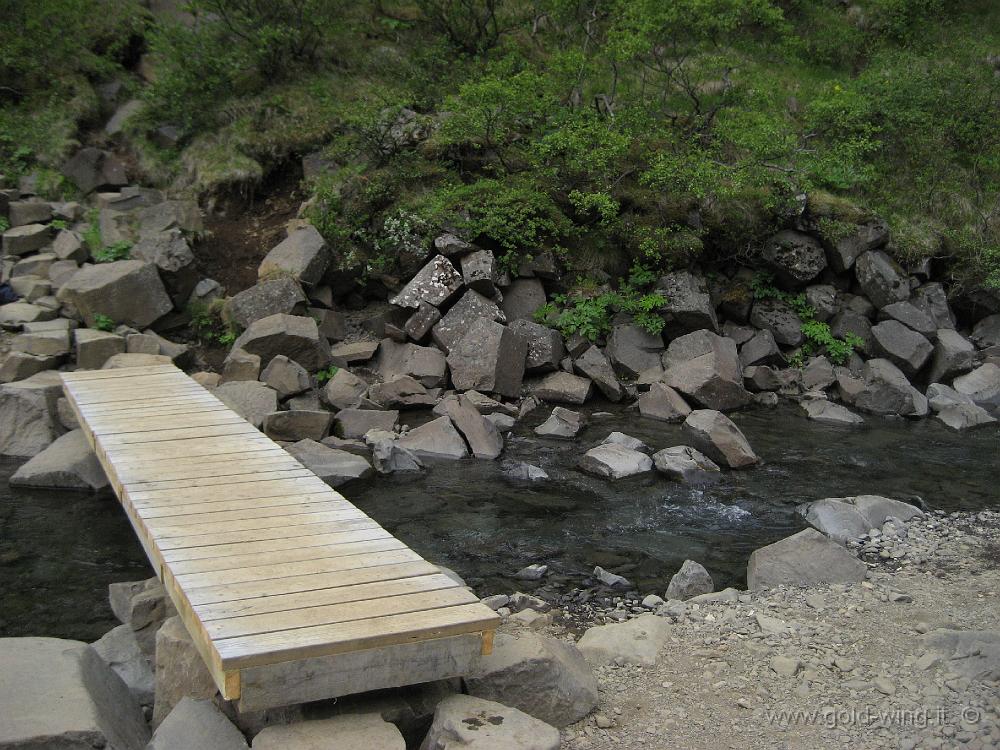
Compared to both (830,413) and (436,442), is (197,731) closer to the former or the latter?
(436,442)

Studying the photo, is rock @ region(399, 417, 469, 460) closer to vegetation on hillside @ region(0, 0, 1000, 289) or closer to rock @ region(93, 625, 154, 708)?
vegetation on hillside @ region(0, 0, 1000, 289)

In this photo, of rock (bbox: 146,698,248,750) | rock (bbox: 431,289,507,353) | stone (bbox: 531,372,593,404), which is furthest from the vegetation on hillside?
rock (bbox: 146,698,248,750)

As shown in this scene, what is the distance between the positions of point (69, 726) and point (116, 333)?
29.0ft

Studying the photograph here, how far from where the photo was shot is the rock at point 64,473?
8719mm

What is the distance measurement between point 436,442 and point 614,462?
2183 millimetres

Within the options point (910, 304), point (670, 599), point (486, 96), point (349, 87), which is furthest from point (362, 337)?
point (910, 304)

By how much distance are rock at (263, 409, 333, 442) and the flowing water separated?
1.37m

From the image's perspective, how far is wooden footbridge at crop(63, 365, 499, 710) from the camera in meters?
4.02

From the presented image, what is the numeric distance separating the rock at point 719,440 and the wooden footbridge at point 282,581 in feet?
18.1

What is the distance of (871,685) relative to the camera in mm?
5070

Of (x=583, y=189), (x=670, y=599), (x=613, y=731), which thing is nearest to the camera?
(x=613, y=731)

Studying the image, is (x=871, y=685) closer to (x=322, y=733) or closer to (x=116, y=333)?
(x=322, y=733)

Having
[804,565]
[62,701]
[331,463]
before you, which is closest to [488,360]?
[331,463]

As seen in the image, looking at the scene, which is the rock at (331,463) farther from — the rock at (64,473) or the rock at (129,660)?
the rock at (129,660)
